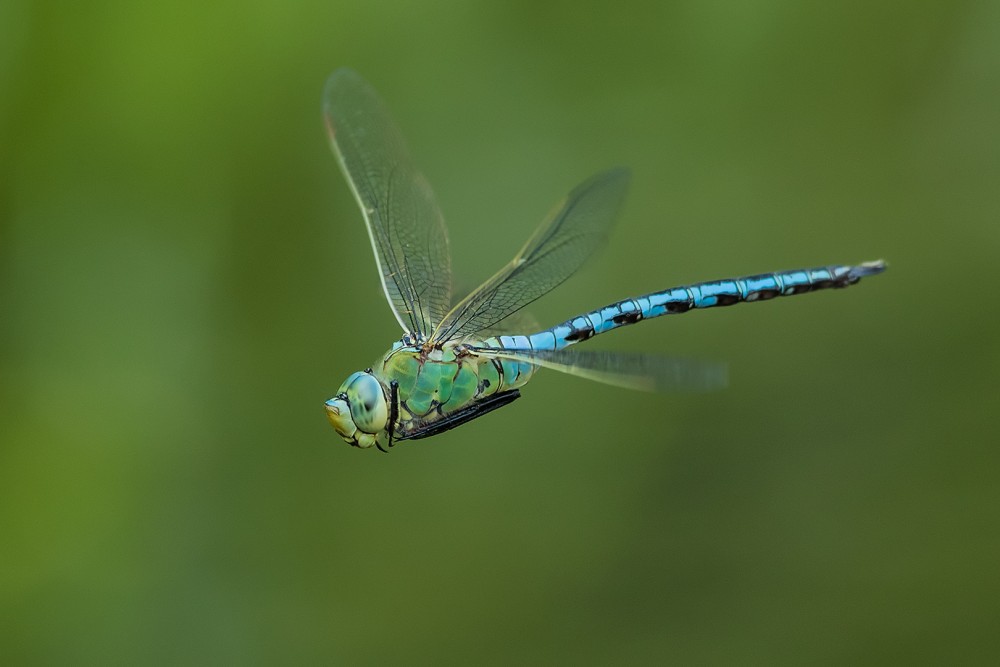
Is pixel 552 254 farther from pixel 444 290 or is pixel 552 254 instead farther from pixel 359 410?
pixel 359 410

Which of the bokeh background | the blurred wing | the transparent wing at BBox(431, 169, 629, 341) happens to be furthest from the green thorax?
the bokeh background

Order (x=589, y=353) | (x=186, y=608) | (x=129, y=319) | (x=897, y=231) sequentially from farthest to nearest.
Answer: (x=897, y=231) < (x=129, y=319) < (x=186, y=608) < (x=589, y=353)

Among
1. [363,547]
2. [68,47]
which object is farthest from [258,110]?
[363,547]

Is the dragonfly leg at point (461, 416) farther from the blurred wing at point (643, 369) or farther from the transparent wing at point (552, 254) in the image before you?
the blurred wing at point (643, 369)

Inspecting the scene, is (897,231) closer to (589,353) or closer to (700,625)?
(700,625)

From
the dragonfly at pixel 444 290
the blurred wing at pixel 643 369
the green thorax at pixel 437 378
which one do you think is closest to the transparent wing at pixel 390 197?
the dragonfly at pixel 444 290

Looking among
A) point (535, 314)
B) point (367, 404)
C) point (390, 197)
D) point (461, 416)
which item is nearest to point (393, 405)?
point (367, 404)
